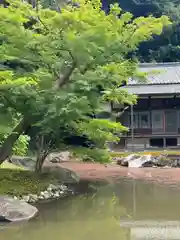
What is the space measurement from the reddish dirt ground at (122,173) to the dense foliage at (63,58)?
16.1 ft

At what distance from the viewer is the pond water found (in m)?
7.97

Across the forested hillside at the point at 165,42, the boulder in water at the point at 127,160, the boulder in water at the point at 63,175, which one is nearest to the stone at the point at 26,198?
the boulder in water at the point at 63,175

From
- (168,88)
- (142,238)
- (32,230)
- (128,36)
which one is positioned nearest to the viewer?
(142,238)

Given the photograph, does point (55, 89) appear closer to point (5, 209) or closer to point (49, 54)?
point (49, 54)

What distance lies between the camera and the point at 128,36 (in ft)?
39.9

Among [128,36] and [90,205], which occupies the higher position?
[128,36]

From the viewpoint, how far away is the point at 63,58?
1184 cm

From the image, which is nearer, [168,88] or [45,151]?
[45,151]

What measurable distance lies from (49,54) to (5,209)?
15.6ft

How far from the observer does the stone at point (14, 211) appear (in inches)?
367

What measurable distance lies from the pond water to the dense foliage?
2.41m

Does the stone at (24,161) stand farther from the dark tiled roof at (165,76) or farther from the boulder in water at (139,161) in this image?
the dark tiled roof at (165,76)

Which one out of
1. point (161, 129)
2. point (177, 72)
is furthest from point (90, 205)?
point (177, 72)

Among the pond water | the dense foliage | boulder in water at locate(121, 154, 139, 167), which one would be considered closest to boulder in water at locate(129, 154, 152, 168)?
boulder in water at locate(121, 154, 139, 167)
